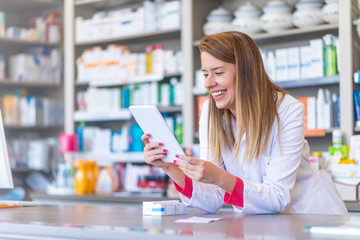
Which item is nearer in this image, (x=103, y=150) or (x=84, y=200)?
(x=84, y=200)

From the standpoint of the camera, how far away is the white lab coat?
1.97 metres

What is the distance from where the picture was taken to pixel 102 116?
4832 millimetres

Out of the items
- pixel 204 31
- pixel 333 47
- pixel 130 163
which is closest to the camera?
pixel 333 47

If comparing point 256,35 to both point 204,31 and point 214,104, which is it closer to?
point 204,31

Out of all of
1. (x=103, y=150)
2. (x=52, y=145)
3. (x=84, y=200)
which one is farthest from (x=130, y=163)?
(x=52, y=145)

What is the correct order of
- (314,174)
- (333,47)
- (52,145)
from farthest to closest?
(52,145)
(333,47)
(314,174)

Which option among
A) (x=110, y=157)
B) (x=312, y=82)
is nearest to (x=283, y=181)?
(x=312, y=82)

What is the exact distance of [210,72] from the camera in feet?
7.10

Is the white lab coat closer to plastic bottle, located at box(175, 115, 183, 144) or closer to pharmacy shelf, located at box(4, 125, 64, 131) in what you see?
plastic bottle, located at box(175, 115, 183, 144)

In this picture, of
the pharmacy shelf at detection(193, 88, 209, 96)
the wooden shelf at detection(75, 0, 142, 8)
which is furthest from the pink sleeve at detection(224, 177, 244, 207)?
the wooden shelf at detection(75, 0, 142, 8)

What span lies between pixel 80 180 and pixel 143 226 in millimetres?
3017

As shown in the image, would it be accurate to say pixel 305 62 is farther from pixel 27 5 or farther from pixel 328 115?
pixel 27 5

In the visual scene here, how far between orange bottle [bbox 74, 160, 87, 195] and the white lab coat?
8.15 feet

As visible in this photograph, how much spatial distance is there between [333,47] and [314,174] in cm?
183
